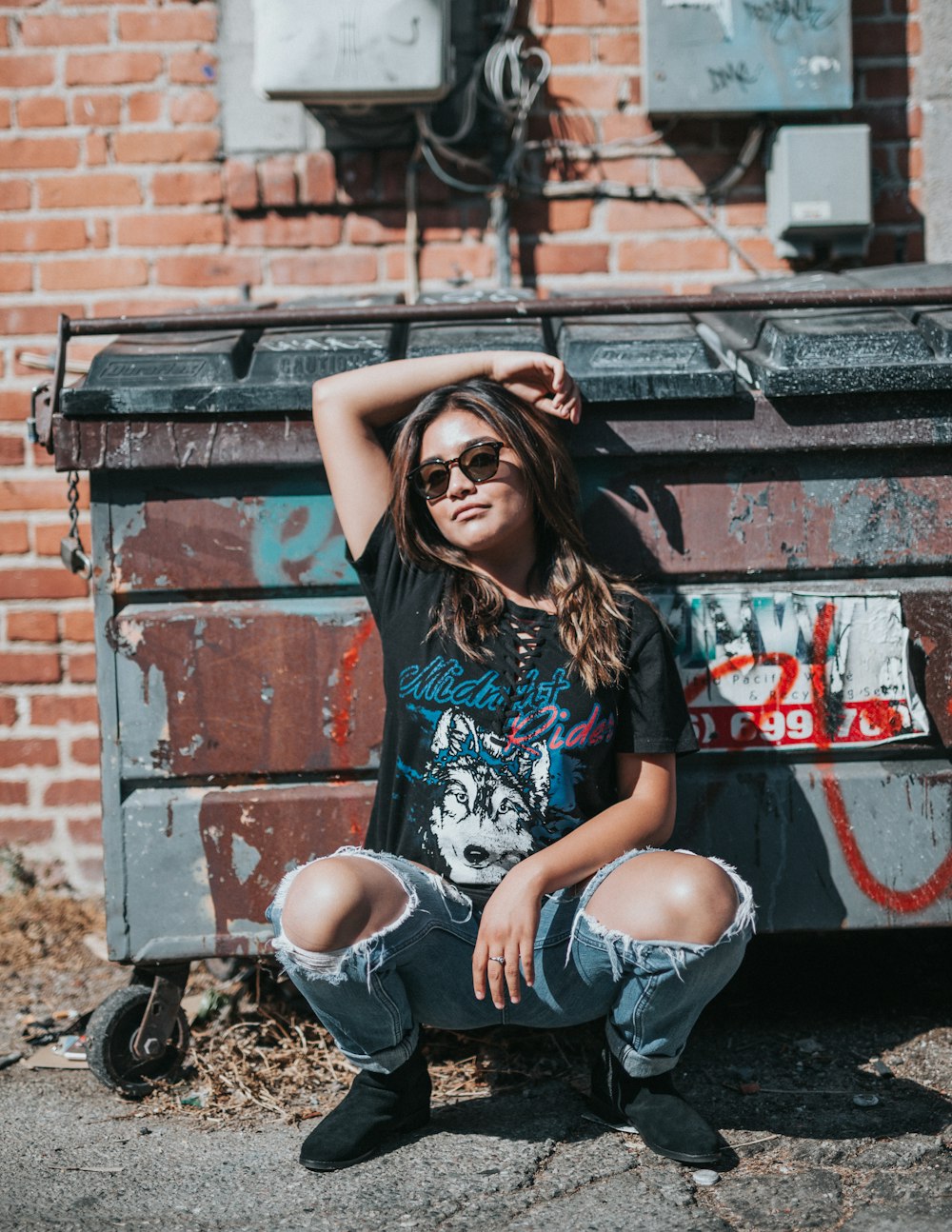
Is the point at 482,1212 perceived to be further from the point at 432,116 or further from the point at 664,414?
the point at 432,116

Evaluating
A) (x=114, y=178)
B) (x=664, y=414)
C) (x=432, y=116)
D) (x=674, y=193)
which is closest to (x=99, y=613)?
(x=664, y=414)

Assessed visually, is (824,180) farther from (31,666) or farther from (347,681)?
(31,666)

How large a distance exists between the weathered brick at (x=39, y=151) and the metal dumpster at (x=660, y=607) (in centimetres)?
147

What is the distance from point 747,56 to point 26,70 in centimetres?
209

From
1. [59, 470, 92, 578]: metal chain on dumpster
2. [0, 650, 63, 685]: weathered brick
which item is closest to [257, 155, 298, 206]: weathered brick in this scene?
[59, 470, 92, 578]: metal chain on dumpster

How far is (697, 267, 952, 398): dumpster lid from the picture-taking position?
2182 millimetres

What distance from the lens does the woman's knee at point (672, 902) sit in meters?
1.85

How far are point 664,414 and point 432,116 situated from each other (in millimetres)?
1625

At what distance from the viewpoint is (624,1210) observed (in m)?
1.85

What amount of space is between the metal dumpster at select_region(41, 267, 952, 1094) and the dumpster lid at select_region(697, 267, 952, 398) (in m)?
0.01

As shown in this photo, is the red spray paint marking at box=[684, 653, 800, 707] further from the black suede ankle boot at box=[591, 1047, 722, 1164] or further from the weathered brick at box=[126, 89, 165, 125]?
the weathered brick at box=[126, 89, 165, 125]

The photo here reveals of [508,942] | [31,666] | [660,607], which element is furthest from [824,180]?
[31,666]

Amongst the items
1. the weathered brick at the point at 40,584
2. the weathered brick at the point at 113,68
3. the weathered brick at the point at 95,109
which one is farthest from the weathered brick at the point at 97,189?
the weathered brick at the point at 40,584

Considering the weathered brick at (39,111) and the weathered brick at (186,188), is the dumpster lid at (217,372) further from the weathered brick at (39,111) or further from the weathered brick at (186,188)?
the weathered brick at (39,111)
